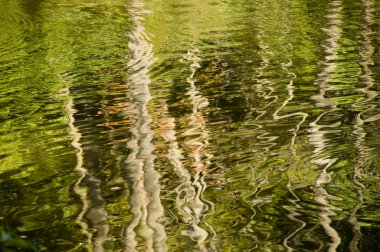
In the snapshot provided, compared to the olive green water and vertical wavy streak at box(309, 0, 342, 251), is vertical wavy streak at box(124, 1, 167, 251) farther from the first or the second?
vertical wavy streak at box(309, 0, 342, 251)

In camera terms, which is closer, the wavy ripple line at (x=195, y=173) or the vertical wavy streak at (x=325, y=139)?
the vertical wavy streak at (x=325, y=139)

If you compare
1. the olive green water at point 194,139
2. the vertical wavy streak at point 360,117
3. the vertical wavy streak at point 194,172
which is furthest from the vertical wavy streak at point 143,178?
the vertical wavy streak at point 360,117

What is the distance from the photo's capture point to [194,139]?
7184mm

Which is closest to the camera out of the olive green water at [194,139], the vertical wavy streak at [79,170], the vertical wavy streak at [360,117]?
the vertical wavy streak at [360,117]

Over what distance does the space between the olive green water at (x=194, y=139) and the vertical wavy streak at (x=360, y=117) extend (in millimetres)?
20

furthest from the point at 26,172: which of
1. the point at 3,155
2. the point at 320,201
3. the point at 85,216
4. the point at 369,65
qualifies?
the point at 369,65

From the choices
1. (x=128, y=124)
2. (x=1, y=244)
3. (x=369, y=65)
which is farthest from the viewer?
(x=369, y=65)

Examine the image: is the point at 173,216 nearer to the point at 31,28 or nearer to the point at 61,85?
the point at 61,85

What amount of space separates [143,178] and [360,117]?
2689mm

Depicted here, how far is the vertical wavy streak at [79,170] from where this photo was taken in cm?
523

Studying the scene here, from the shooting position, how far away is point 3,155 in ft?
23.3

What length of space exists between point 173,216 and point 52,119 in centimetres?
348

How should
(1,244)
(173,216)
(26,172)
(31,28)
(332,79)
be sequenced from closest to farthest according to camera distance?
(1,244) → (173,216) → (26,172) → (332,79) → (31,28)

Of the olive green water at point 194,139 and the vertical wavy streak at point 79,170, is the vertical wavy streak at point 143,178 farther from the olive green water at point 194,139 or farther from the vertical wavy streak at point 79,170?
the vertical wavy streak at point 79,170
